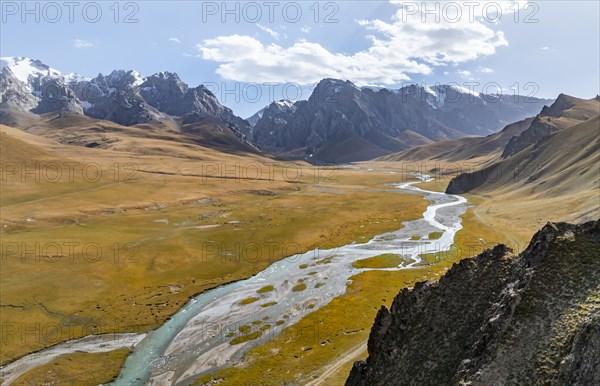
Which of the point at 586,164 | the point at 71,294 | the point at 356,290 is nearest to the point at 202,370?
the point at 356,290

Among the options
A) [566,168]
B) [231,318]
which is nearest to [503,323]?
[231,318]

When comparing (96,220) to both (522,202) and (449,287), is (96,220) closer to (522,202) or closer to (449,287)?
(449,287)

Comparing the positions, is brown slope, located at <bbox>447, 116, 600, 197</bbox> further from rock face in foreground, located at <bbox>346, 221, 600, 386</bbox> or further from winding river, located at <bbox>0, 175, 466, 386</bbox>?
rock face in foreground, located at <bbox>346, 221, 600, 386</bbox>

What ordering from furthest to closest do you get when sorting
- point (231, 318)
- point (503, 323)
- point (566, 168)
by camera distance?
point (566, 168)
point (231, 318)
point (503, 323)

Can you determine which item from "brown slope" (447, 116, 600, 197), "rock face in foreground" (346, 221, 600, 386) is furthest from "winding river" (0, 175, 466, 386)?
Result: "brown slope" (447, 116, 600, 197)

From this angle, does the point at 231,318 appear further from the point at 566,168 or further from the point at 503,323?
the point at 566,168

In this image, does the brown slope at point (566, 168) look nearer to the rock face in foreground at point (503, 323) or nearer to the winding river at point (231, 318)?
the winding river at point (231, 318)
